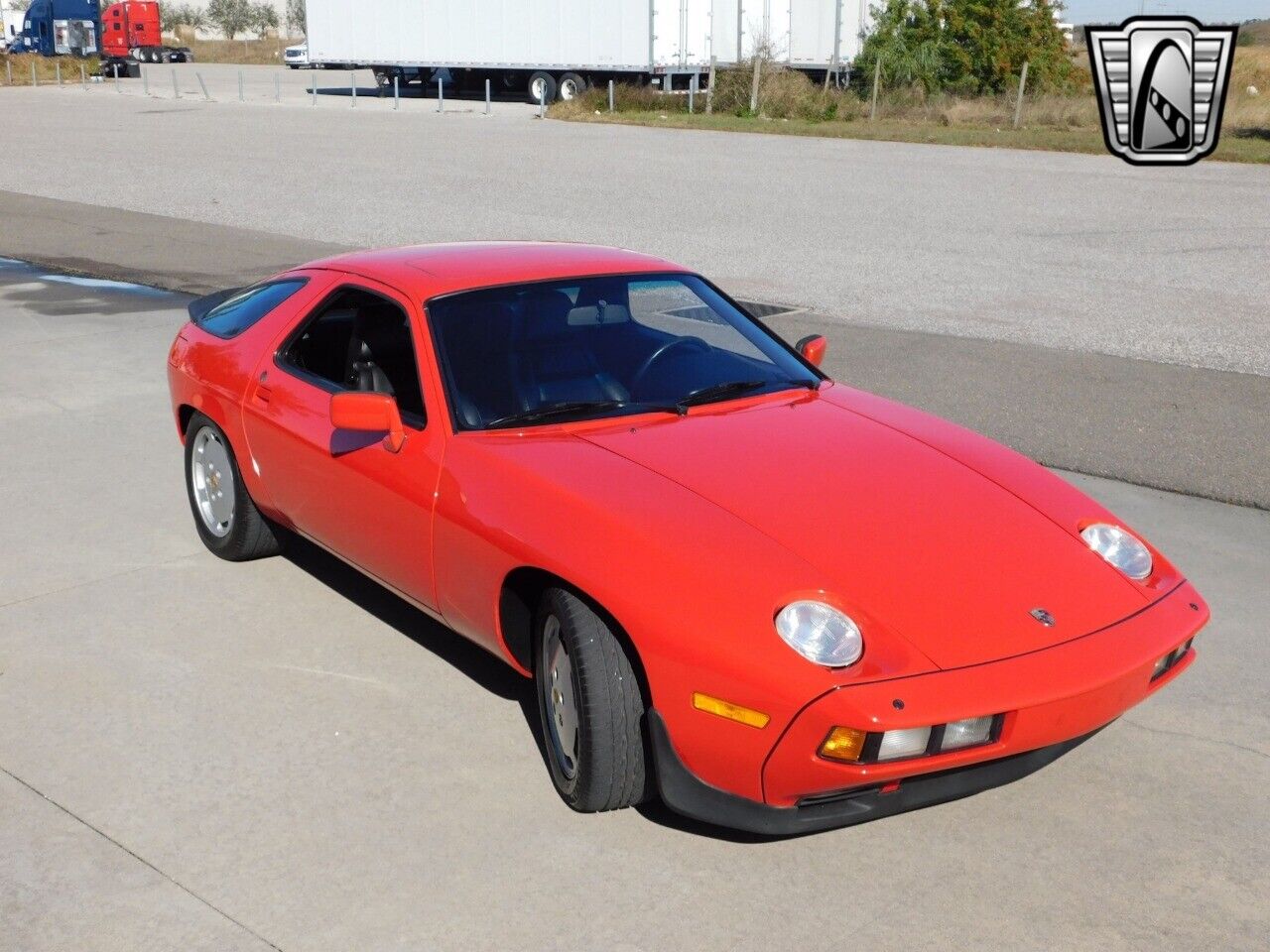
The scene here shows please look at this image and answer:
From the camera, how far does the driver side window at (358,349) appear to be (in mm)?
4762

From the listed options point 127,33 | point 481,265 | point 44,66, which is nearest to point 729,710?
point 481,265

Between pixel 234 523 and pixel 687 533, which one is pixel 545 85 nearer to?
pixel 234 523

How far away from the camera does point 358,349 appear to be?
5082mm

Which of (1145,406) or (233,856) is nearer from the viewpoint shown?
(233,856)

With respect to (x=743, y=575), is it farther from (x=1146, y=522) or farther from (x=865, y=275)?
(x=865, y=275)

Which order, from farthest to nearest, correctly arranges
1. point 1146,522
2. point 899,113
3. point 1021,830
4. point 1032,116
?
1. point 899,113
2. point 1032,116
3. point 1146,522
4. point 1021,830

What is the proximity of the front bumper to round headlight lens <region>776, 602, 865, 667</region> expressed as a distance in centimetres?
11

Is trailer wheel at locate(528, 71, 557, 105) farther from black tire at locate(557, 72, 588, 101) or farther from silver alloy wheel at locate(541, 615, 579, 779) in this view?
silver alloy wheel at locate(541, 615, 579, 779)

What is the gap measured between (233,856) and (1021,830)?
202 cm

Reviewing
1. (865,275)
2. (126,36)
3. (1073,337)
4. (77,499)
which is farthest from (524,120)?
(126,36)

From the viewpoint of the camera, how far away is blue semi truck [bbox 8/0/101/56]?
65.1 meters

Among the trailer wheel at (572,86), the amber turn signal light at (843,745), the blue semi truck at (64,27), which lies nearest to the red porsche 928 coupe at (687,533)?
the amber turn signal light at (843,745)

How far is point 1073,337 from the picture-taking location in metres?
10.7

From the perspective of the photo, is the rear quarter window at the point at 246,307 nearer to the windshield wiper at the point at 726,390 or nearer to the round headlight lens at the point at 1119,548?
the windshield wiper at the point at 726,390
